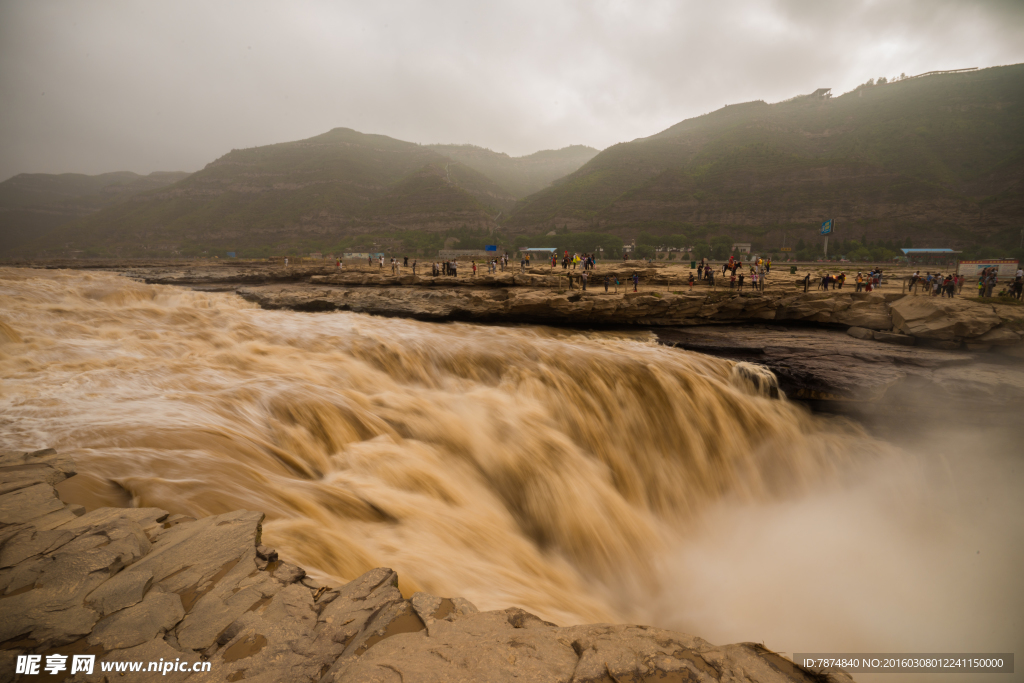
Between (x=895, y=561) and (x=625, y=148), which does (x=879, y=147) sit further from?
(x=895, y=561)

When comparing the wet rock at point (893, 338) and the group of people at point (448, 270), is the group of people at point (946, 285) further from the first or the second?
the group of people at point (448, 270)

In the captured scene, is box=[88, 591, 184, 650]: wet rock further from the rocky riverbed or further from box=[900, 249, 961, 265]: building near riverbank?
box=[900, 249, 961, 265]: building near riverbank

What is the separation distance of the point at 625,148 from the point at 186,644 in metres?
131

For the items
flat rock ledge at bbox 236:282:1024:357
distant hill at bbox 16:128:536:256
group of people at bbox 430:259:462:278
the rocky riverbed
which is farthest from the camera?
distant hill at bbox 16:128:536:256

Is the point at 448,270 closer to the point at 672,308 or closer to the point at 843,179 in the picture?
the point at 672,308

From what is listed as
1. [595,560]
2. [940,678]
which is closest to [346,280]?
[595,560]

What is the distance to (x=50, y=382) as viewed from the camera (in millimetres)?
5148

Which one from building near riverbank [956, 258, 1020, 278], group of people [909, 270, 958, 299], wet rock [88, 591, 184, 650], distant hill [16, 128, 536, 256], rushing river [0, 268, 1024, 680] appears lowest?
rushing river [0, 268, 1024, 680]

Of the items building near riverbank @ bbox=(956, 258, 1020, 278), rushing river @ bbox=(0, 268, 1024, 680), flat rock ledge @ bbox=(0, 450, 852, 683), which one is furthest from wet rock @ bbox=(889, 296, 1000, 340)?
flat rock ledge @ bbox=(0, 450, 852, 683)

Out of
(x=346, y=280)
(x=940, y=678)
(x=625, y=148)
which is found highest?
(x=625, y=148)

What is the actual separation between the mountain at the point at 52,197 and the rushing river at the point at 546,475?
490 feet

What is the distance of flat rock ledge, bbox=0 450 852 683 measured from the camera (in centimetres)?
182

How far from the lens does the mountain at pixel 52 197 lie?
121 meters

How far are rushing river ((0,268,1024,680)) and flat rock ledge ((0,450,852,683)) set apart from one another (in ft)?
1.63
